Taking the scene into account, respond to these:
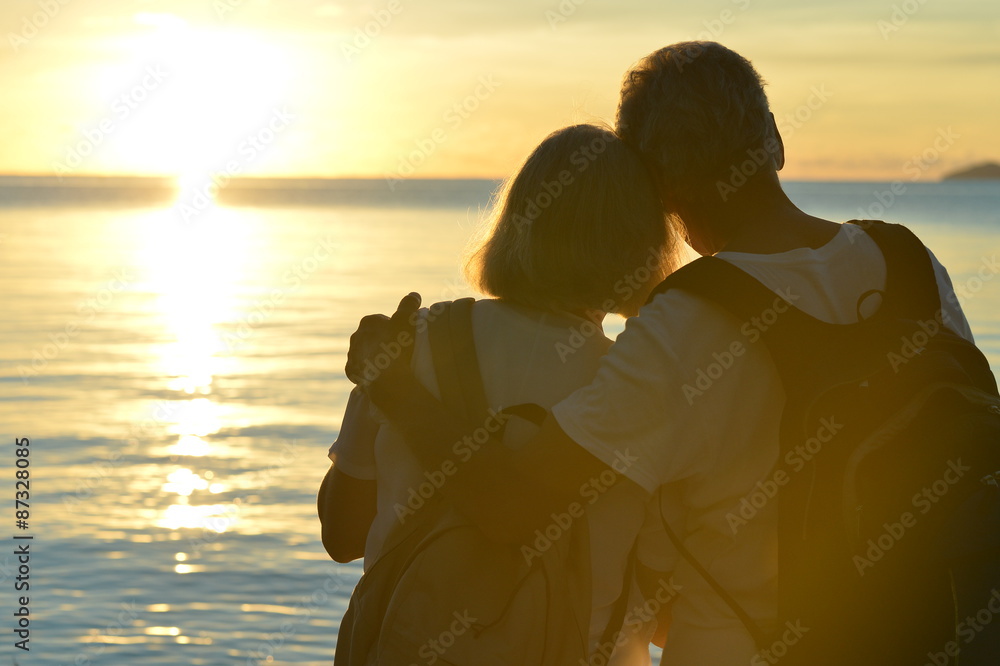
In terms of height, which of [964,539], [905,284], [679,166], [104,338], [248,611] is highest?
[104,338]

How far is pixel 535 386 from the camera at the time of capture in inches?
88.1

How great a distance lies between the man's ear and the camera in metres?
2.26

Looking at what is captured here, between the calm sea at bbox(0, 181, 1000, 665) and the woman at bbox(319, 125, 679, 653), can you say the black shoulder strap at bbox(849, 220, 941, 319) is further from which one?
the calm sea at bbox(0, 181, 1000, 665)

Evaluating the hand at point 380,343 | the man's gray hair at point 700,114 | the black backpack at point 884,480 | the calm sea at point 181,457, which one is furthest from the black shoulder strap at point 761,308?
the calm sea at point 181,457

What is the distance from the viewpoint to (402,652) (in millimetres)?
2152

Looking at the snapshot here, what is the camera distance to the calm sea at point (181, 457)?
5.94m

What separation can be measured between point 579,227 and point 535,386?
328 mm

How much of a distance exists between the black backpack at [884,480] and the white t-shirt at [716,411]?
0.16 feet

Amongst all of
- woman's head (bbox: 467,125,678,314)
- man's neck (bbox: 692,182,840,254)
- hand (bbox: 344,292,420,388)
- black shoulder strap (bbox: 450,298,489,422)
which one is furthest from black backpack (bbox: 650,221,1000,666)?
hand (bbox: 344,292,420,388)

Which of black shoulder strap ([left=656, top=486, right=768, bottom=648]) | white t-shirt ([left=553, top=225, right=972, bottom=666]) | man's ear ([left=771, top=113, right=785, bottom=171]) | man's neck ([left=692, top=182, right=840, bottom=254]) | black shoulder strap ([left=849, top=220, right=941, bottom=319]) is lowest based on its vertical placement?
black shoulder strap ([left=656, top=486, right=768, bottom=648])

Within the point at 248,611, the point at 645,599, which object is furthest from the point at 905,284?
the point at 248,611

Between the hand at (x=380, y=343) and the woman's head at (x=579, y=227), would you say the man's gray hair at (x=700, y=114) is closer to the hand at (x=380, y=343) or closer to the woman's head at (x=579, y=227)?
the woman's head at (x=579, y=227)

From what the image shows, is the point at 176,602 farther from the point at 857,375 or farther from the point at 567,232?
the point at 857,375

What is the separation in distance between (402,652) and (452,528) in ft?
0.81
